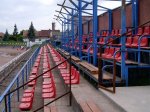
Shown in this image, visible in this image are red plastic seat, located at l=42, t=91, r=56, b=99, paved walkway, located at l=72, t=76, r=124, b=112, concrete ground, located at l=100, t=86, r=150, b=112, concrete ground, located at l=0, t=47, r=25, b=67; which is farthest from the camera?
concrete ground, located at l=0, t=47, r=25, b=67

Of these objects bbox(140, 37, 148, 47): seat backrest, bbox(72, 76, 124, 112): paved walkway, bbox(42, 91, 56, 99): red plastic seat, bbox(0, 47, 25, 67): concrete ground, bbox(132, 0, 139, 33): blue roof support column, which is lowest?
bbox(0, 47, 25, 67): concrete ground

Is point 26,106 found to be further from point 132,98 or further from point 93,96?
point 132,98

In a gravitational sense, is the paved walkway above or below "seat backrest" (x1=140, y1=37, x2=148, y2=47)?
below

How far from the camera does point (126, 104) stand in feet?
18.0

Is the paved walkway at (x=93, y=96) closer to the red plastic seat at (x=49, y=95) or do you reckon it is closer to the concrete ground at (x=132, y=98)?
the concrete ground at (x=132, y=98)

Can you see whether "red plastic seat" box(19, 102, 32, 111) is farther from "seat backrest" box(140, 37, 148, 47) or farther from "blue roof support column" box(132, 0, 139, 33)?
"blue roof support column" box(132, 0, 139, 33)

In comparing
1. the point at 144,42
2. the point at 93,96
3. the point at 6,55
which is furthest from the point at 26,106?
the point at 6,55

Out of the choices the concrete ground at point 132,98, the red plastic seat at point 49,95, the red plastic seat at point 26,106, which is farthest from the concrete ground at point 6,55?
the concrete ground at point 132,98

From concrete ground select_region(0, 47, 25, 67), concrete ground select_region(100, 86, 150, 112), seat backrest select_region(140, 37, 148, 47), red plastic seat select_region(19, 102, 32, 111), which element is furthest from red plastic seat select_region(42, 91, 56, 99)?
concrete ground select_region(0, 47, 25, 67)

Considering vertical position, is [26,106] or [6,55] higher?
[26,106]

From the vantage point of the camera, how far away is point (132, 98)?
5.95 m

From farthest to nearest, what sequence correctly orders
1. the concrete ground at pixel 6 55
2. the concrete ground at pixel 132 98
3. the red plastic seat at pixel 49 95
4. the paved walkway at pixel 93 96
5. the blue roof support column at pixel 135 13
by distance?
the concrete ground at pixel 6 55, the blue roof support column at pixel 135 13, the red plastic seat at pixel 49 95, the paved walkway at pixel 93 96, the concrete ground at pixel 132 98

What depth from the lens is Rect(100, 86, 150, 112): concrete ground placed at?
208 inches

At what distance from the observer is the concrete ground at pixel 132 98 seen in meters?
5.28
